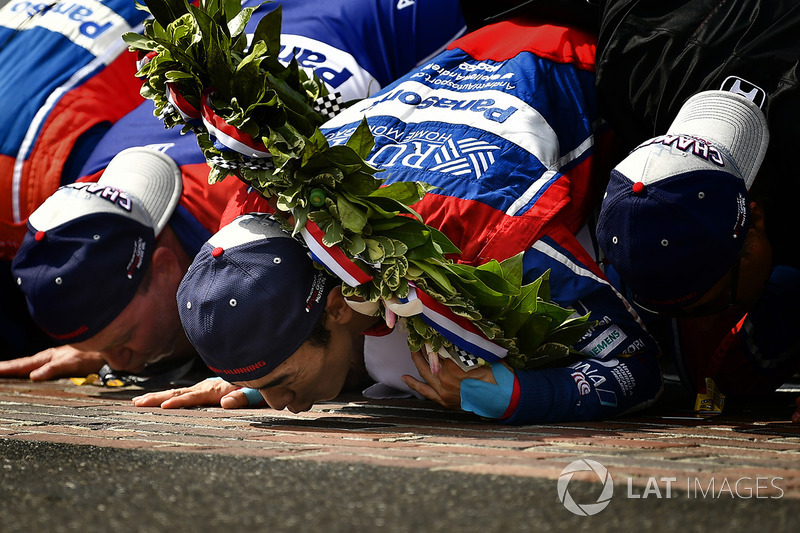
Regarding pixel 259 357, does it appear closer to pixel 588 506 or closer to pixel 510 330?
pixel 510 330

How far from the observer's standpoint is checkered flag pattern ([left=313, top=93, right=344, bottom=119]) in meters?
3.28

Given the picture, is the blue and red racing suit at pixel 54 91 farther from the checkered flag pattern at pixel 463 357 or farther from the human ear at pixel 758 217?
the human ear at pixel 758 217

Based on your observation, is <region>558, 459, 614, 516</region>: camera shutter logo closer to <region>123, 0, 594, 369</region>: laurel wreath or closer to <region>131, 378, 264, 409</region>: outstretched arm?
<region>123, 0, 594, 369</region>: laurel wreath

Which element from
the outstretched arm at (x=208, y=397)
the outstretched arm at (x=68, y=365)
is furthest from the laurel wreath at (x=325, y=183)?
the outstretched arm at (x=68, y=365)

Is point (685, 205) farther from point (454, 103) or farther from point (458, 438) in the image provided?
point (454, 103)

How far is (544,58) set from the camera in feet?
10.8

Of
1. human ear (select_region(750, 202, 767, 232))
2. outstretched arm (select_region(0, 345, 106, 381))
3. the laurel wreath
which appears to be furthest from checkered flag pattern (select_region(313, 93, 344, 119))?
outstretched arm (select_region(0, 345, 106, 381))

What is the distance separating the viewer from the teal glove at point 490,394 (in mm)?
2662

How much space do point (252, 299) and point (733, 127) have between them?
1.51 metres

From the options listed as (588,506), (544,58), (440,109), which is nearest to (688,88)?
(544,58)

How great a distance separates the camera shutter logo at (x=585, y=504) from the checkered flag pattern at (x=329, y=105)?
74.7 inches

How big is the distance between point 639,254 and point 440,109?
1.00m

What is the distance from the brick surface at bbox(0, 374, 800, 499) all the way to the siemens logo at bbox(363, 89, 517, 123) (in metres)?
1.05

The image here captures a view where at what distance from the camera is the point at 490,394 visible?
2.67 metres
